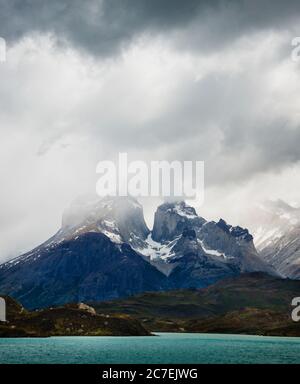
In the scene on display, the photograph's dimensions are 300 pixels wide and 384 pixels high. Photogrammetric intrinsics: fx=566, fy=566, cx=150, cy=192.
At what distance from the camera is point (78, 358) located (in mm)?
193250
